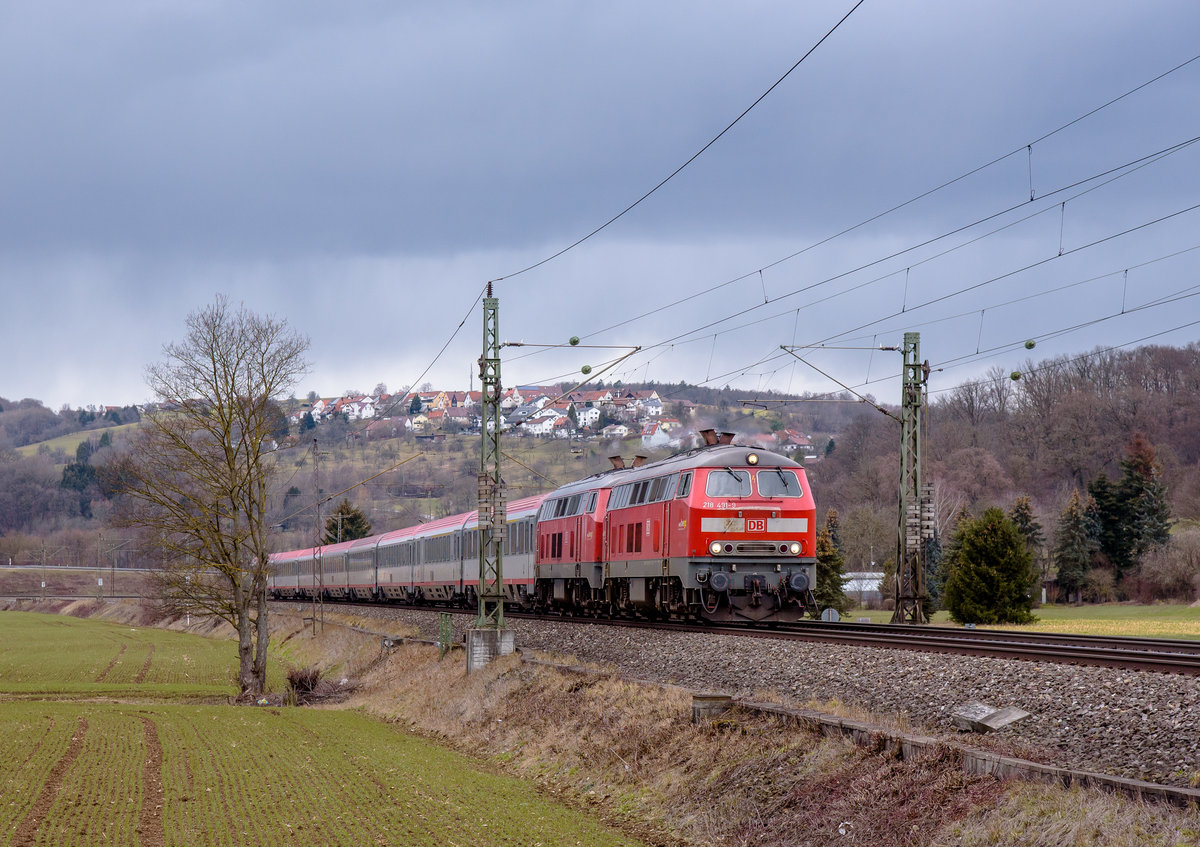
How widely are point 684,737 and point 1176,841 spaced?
29.0ft

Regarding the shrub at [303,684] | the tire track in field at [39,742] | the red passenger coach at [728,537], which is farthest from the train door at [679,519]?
the shrub at [303,684]

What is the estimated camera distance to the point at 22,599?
14475cm

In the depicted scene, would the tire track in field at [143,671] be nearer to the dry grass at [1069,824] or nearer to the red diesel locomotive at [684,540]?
the red diesel locomotive at [684,540]

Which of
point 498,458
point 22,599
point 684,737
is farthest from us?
Answer: point 22,599

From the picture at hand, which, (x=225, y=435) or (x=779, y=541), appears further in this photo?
(x=225, y=435)

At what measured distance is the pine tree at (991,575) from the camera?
42.7m

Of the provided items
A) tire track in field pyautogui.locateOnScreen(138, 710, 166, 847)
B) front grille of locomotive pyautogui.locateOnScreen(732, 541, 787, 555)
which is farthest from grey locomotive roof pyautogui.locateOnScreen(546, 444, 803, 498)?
tire track in field pyautogui.locateOnScreen(138, 710, 166, 847)

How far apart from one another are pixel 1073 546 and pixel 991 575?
43588 millimetres

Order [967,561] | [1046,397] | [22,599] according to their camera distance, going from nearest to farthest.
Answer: [967,561] → [1046,397] → [22,599]

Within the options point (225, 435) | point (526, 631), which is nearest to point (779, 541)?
point (526, 631)

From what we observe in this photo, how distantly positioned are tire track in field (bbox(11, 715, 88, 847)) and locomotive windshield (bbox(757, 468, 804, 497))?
1561cm

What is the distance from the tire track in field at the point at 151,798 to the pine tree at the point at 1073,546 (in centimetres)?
6990

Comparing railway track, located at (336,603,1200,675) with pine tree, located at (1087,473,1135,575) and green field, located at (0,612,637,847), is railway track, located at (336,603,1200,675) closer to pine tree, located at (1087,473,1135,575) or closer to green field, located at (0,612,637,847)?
green field, located at (0,612,637,847)

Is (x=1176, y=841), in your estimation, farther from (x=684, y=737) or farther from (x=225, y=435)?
(x=225, y=435)
